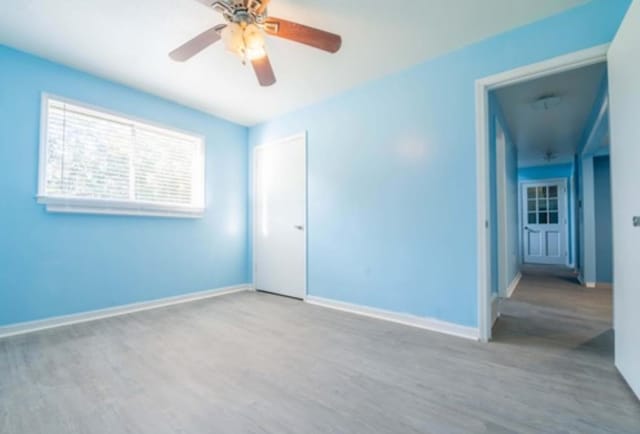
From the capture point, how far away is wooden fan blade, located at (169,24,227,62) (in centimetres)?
187

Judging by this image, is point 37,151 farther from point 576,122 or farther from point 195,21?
point 576,122

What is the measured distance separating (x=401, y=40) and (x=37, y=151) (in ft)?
10.9

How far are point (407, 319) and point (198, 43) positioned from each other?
280cm

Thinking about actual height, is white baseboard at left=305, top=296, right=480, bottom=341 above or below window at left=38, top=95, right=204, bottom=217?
below

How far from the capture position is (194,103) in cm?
363

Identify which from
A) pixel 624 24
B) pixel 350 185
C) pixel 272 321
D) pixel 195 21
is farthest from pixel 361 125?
pixel 272 321

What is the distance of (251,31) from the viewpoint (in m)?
1.81

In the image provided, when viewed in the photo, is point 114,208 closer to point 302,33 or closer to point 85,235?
point 85,235

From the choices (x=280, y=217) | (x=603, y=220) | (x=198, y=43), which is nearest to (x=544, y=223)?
(x=603, y=220)

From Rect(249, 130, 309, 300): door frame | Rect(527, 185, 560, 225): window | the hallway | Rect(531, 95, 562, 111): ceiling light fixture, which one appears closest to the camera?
the hallway

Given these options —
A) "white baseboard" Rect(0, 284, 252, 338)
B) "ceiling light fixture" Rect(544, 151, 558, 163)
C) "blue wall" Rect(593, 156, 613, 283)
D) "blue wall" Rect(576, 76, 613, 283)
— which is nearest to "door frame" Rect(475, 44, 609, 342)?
"blue wall" Rect(576, 76, 613, 283)

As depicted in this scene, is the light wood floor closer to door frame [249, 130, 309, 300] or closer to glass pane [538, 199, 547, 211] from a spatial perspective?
door frame [249, 130, 309, 300]

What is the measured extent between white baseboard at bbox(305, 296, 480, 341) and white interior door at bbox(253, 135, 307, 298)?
19.2 inches

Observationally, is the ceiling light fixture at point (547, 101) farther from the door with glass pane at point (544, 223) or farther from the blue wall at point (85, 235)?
the door with glass pane at point (544, 223)
